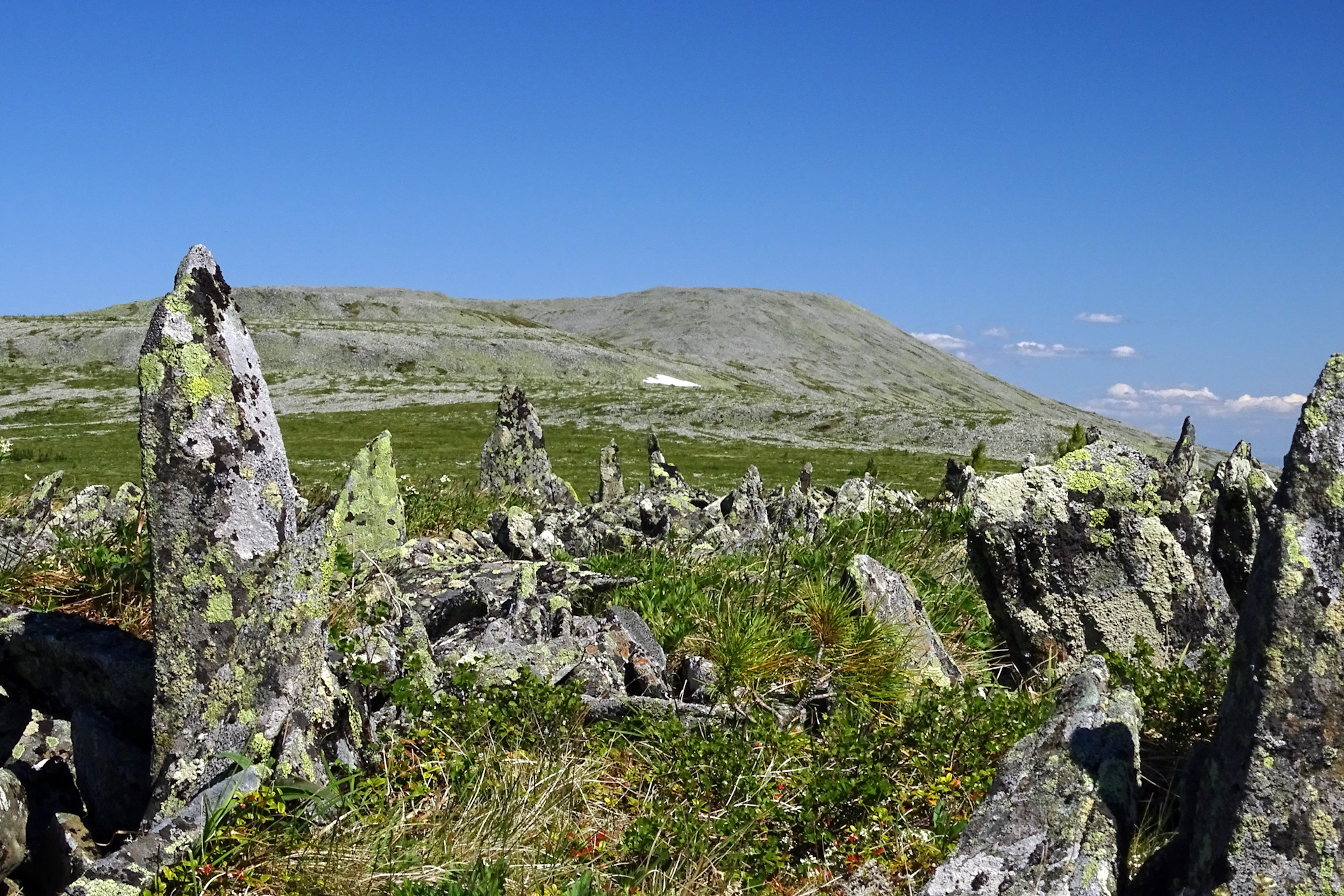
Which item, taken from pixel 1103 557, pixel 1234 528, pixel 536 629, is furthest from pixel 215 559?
pixel 1234 528

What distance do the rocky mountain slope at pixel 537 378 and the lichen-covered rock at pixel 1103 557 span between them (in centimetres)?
6035

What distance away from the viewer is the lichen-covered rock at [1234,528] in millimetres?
7219

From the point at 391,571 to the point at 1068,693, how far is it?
5778 mm

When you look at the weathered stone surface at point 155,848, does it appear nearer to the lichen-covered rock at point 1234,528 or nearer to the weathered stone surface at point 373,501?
the weathered stone surface at point 373,501

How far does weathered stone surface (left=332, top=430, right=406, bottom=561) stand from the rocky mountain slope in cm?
6016

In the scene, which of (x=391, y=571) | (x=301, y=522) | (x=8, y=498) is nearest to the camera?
(x=301, y=522)

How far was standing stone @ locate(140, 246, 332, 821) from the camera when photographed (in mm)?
5363

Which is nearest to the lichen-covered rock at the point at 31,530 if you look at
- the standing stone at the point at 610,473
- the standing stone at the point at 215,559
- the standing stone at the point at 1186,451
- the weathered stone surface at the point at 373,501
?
the weathered stone surface at the point at 373,501

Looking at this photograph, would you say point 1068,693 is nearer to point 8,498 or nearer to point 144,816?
point 144,816

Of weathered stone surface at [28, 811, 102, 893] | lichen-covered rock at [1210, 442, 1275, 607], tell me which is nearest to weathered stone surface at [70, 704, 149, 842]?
weathered stone surface at [28, 811, 102, 893]

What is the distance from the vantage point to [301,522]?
19.1 feet

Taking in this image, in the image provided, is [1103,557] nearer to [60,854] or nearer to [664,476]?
[60,854]

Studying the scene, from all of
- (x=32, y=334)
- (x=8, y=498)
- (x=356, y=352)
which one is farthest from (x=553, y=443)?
(x=32, y=334)

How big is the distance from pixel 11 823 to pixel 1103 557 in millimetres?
7541
